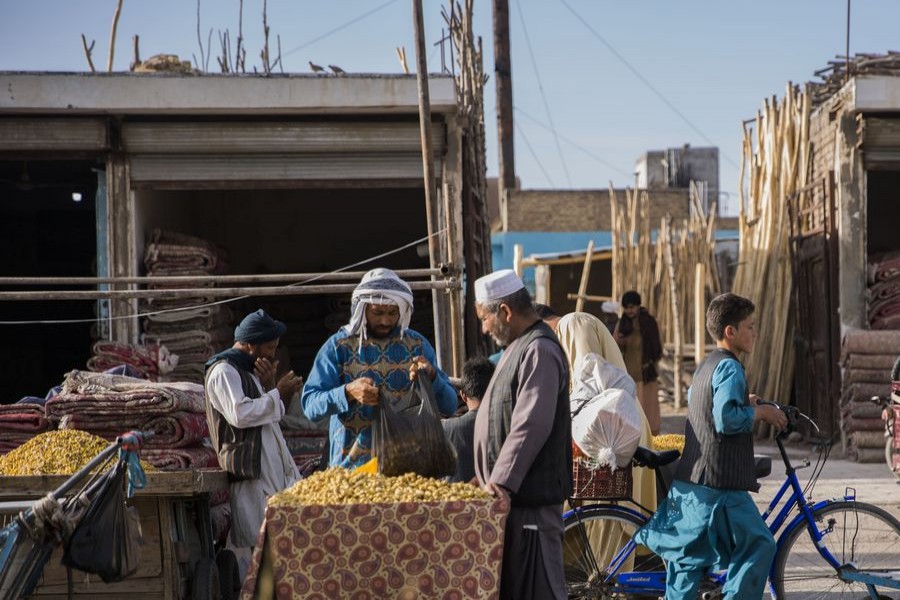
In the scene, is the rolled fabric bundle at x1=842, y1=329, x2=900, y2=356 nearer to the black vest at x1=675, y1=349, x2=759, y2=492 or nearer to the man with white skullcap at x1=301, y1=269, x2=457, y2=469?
the black vest at x1=675, y1=349, x2=759, y2=492

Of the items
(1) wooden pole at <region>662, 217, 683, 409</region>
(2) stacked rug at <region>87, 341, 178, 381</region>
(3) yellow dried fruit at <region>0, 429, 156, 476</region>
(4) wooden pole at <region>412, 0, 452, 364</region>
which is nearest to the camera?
(3) yellow dried fruit at <region>0, 429, 156, 476</region>

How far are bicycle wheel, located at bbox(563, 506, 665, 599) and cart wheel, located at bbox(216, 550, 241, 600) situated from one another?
175 centimetres

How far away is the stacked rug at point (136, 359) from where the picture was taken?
31.9 feet

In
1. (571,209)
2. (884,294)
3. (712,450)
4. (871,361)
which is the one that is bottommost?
(871,361)

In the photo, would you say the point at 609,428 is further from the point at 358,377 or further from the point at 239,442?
the point at 239,442

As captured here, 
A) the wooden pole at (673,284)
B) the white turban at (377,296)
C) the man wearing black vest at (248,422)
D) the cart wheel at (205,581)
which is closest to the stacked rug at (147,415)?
the man wearing black vest at (248,422)

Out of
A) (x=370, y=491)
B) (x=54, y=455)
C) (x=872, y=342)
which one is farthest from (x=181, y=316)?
(x=872, y=342)

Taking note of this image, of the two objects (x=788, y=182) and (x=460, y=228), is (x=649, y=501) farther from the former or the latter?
(x=788, y=182)

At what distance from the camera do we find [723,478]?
5078 mm

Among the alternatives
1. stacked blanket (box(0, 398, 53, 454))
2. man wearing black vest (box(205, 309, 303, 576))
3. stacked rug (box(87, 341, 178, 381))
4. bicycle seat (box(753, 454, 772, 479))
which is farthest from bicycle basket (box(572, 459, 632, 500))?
stacked rug (box(87, 341, 178, 381))

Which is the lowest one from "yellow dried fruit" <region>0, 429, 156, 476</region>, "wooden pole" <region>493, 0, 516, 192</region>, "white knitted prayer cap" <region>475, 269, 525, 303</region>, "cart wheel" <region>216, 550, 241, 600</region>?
"cart wheel" <region>216, 550, 241, 600</region>

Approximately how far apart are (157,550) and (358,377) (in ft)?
4.00

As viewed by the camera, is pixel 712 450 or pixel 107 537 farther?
pixel 712 450

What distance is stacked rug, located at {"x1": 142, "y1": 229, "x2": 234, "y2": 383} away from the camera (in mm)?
11062
